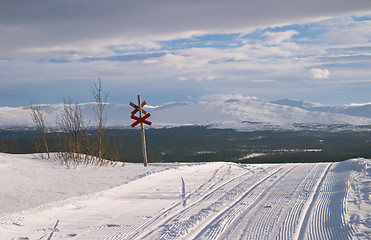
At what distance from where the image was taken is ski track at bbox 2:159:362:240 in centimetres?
641

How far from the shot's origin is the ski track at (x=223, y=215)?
6410 millimetres

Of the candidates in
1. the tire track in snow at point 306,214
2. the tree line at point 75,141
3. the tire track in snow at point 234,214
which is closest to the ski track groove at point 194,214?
the tire track in snow at point 234,214

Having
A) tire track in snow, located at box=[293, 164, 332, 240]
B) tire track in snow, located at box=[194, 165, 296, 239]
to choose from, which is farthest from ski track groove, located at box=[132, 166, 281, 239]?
tire track in snow, located at box=[293, 164, 332, 240]

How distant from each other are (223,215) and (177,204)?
5.12ft

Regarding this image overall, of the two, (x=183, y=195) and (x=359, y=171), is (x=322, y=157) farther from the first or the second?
(x=183, y=195)

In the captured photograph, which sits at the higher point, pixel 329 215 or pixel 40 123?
pixel 40 123

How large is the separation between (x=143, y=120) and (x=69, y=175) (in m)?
4.84

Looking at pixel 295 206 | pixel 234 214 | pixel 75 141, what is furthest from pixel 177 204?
pixel 75 141

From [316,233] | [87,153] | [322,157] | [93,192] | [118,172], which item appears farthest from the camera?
[322,157]

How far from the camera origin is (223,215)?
7547 millimetres

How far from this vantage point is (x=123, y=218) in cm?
764

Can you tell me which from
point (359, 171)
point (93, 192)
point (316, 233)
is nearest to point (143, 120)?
point (93, 192)

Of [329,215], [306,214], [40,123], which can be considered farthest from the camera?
[40,123]

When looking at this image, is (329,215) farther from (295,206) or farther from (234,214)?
(234,214)
